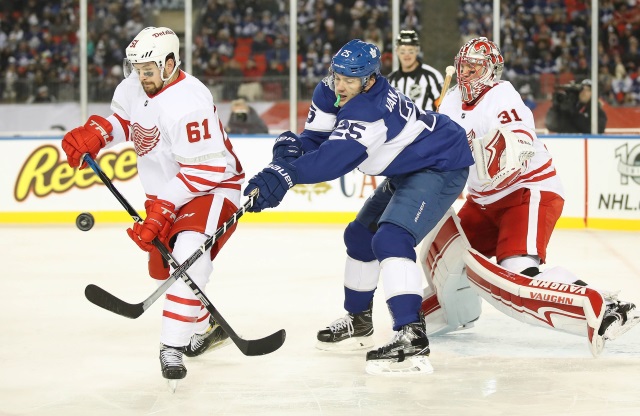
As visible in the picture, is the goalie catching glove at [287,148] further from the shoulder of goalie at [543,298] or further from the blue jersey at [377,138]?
the shoulder of goalie at [543,298]

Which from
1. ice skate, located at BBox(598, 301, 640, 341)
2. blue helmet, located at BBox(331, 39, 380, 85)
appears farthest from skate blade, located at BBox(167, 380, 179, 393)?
ice skate, located at BBox(598, 301, 640, 341)

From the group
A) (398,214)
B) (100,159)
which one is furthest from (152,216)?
(100,159)

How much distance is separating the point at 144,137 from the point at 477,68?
127 cm

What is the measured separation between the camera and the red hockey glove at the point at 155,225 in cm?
348

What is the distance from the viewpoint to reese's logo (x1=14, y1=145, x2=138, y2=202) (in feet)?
27.0

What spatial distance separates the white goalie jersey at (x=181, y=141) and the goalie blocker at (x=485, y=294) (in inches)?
33.4

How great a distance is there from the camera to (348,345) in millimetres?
4203

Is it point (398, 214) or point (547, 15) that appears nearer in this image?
point (398, 214)

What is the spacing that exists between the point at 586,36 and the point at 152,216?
608 centimetres

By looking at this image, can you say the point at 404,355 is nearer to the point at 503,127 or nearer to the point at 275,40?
the point at 503,127

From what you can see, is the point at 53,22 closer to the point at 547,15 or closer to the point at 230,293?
the point at 547,15

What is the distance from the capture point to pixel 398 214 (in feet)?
12.4

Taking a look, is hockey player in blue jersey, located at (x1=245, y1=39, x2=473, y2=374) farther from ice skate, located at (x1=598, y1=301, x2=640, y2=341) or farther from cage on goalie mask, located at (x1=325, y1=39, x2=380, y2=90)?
ice skate, located at (x1=598, y1=301, x2=640, y2=341)

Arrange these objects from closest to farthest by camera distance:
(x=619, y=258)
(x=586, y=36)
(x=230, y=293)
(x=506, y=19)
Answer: (x=230, y=293), (x=619, y=258), (x=586, y=36), (x=506, y=19)
